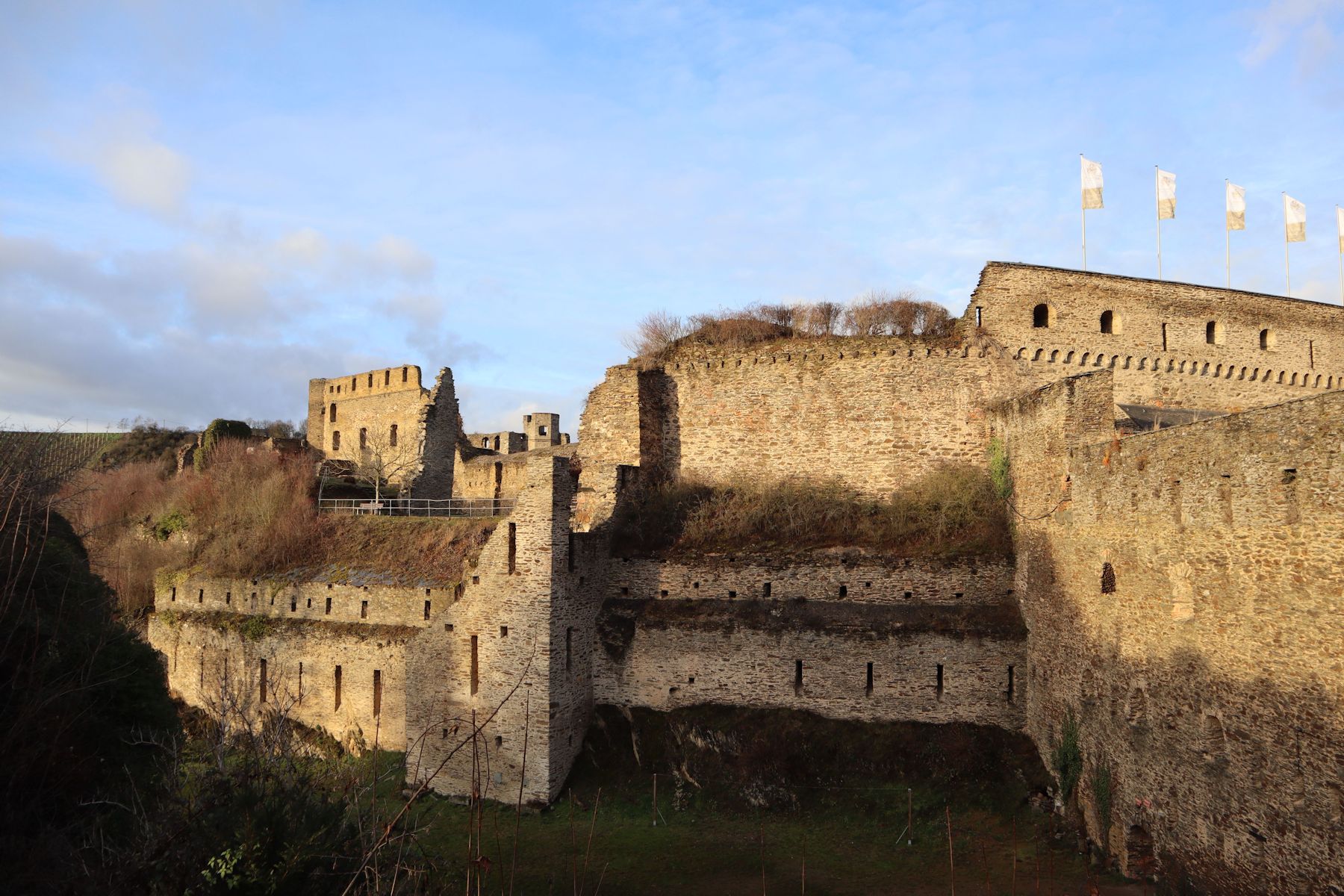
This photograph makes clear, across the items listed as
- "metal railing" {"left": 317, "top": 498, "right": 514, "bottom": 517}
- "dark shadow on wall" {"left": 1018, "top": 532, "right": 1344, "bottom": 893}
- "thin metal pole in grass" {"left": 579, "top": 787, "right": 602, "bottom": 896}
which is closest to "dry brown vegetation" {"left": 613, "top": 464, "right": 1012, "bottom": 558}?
"dark shadow on wall" {"left": 1018, "top": 532, "right": 1344, "bottom": 893}

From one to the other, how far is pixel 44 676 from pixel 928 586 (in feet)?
54.7

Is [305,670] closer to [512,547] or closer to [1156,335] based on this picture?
[512,547]

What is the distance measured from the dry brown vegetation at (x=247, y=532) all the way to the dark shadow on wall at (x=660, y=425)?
525 centimetres

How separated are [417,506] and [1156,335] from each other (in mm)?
27236

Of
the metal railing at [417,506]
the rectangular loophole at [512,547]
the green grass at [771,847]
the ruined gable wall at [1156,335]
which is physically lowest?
the green grass at [771,847]

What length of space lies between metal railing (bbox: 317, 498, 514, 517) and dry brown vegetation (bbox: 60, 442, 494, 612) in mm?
1169

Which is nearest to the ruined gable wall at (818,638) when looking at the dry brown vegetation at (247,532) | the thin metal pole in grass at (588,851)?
the thin metal pole in grass at (588,851)

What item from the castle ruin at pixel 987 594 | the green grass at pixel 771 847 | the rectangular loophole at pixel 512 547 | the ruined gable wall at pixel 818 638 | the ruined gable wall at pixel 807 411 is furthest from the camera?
the ruined gable wall at pixel 807 411

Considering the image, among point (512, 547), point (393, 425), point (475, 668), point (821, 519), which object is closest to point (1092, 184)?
point (821, 519)

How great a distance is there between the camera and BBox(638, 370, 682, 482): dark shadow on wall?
24.5 meters

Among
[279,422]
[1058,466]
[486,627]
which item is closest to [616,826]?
[486,627]

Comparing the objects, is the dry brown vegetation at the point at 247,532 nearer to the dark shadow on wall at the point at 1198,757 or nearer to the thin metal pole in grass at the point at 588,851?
the thin metal pole in grass at the point at 588,851

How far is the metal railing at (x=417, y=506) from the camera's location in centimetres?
2941

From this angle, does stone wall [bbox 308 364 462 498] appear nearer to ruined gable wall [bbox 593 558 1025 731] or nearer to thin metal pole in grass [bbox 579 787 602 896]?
ruined gable wall [bbox 593 558 1025 731]
